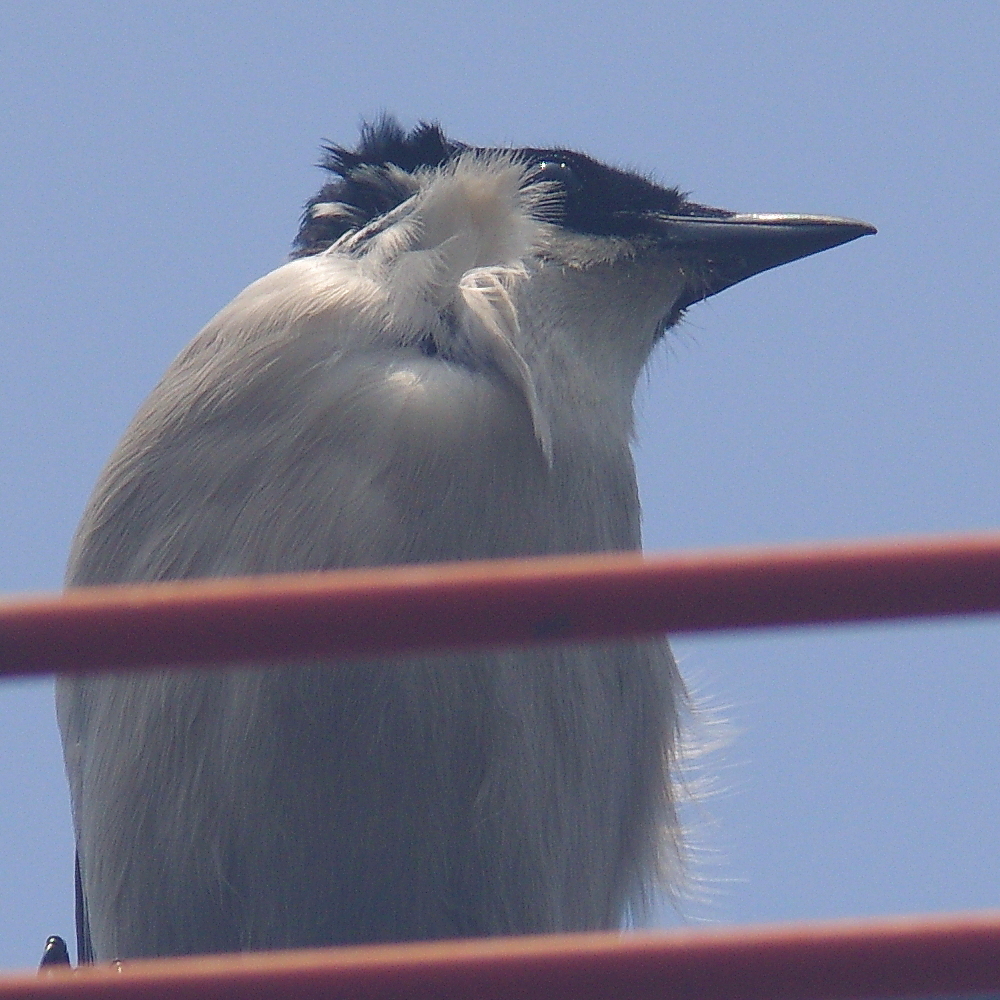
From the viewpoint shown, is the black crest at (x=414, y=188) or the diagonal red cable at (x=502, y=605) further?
the black crest at (x=414, y=188)

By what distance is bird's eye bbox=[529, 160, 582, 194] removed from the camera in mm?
→ 4207

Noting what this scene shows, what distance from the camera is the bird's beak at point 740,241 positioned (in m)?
4.21

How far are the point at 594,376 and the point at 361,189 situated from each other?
0.80 meters

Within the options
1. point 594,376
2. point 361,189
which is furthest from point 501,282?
point 361,189

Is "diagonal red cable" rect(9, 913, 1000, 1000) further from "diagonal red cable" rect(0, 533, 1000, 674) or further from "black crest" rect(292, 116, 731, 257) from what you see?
"black crest" rect(292, 116, 731, 257)

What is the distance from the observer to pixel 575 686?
3334mm

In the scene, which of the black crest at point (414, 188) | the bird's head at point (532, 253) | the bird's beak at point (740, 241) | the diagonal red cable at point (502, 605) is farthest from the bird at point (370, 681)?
the diagonal red cable at point (502, 605)

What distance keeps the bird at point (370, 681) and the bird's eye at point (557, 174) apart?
50 cm

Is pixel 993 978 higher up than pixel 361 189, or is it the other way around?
pixel 361 189

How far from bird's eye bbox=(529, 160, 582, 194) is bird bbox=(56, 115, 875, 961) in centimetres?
50

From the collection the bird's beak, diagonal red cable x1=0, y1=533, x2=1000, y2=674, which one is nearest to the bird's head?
the bird's beak

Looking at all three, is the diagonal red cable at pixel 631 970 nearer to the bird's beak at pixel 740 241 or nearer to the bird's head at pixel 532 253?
the bird's head at pixel 532 253

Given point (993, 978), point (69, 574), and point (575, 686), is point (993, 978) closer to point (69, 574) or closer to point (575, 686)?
point (575, 686)

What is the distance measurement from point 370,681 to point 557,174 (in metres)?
1.65
